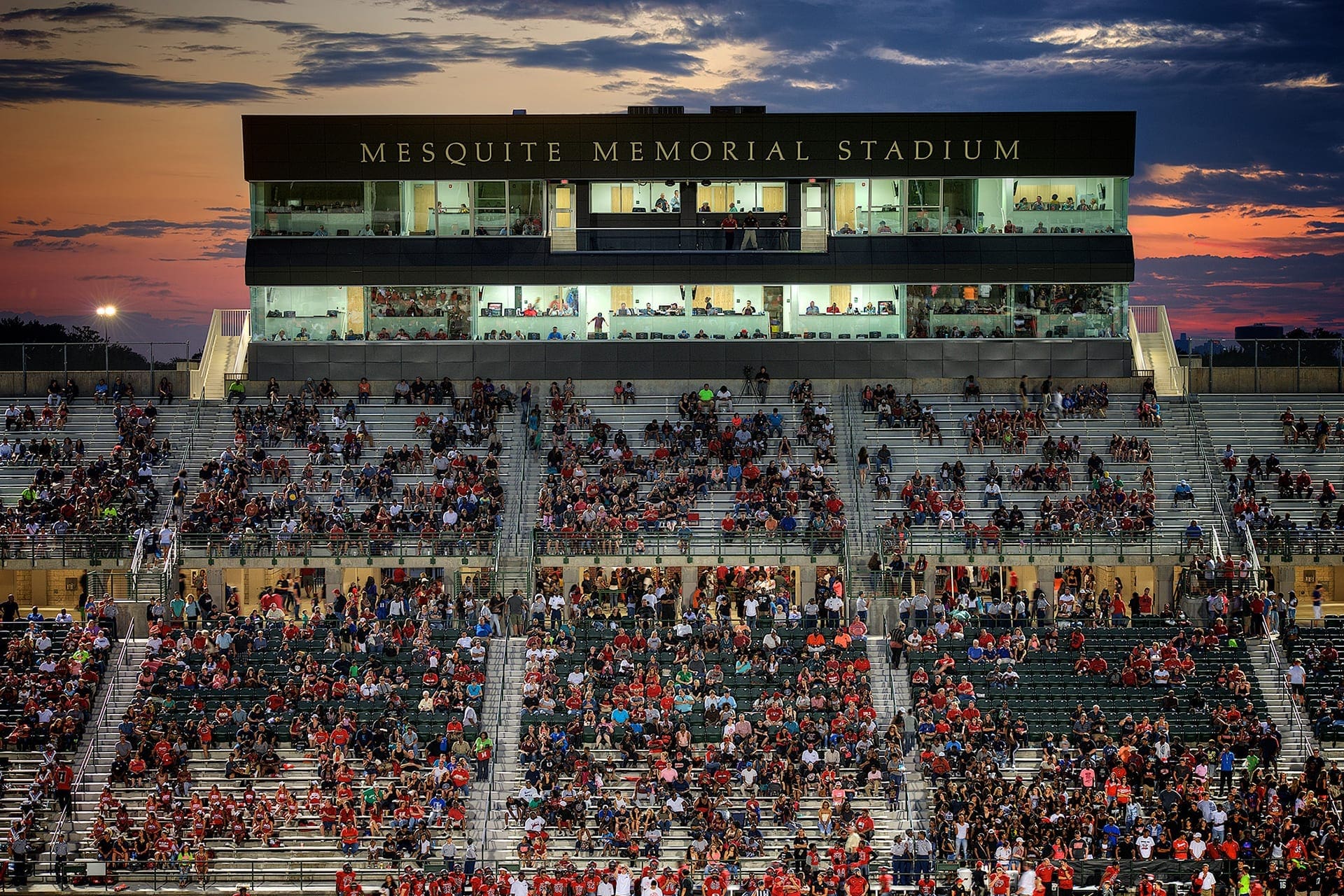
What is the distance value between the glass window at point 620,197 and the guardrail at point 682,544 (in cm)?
1474

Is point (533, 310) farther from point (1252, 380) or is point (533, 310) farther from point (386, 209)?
point (1252, 380)

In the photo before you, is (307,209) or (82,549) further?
(307,209)

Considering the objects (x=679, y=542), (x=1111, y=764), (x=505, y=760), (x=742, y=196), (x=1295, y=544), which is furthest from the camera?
(x=742, y=196)

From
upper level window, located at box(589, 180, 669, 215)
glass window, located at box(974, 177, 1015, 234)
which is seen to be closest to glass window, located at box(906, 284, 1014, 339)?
glass window, located at box(974, 177, 1015, 234)

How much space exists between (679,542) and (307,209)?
19.3 m

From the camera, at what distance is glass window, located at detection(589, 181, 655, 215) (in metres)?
62.8

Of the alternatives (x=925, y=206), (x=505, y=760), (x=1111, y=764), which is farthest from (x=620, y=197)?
(x=1111, y=764)

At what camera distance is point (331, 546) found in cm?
5288

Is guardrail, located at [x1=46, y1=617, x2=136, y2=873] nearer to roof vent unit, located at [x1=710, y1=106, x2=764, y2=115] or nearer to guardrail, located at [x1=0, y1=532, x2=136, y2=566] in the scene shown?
guardrail, located at [x1=0, y1=532, x2=136, y2=566]

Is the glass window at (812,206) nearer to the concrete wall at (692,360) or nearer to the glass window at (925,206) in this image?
the glass window at (925,206)

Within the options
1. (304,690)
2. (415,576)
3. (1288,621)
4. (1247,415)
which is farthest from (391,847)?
(1247,415)

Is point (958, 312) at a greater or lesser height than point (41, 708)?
greater

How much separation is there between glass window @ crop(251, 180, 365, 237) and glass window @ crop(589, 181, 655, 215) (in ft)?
26.6

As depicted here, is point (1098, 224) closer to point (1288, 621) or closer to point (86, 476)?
point (1288, 621)
